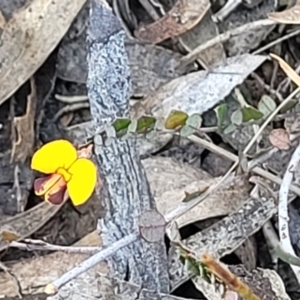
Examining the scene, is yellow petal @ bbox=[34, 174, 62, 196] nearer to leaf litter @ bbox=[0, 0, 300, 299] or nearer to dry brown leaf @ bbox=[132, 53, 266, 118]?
leaf litter @ bbox=[0, 0, 300, 299]

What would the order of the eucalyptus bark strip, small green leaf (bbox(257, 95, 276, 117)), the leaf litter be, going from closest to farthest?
the eucalyptus bark strip
small green leaf (bbox(257, 95, 276, 117))
the leaf litter

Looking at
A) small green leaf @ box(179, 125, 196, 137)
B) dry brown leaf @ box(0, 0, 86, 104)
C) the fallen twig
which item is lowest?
the fallen twig

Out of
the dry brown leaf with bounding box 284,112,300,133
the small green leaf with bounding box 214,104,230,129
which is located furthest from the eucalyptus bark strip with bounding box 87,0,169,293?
the dry brown leaf with bounding box 284,112,300,133

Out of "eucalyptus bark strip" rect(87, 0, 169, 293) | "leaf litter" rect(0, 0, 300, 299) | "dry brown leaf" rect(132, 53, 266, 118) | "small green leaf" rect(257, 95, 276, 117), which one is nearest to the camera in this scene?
"eucalyptus bark strip" rect(87, 0, 169, 293)

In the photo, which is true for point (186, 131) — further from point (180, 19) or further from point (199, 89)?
point (180, 19)

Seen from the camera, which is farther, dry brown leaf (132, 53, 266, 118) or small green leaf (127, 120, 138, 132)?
dry brown leaf (132, 53, 266, 118)

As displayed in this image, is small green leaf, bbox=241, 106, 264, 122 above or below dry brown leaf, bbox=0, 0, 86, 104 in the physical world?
below

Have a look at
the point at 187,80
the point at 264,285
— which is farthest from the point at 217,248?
the point at 187,80
